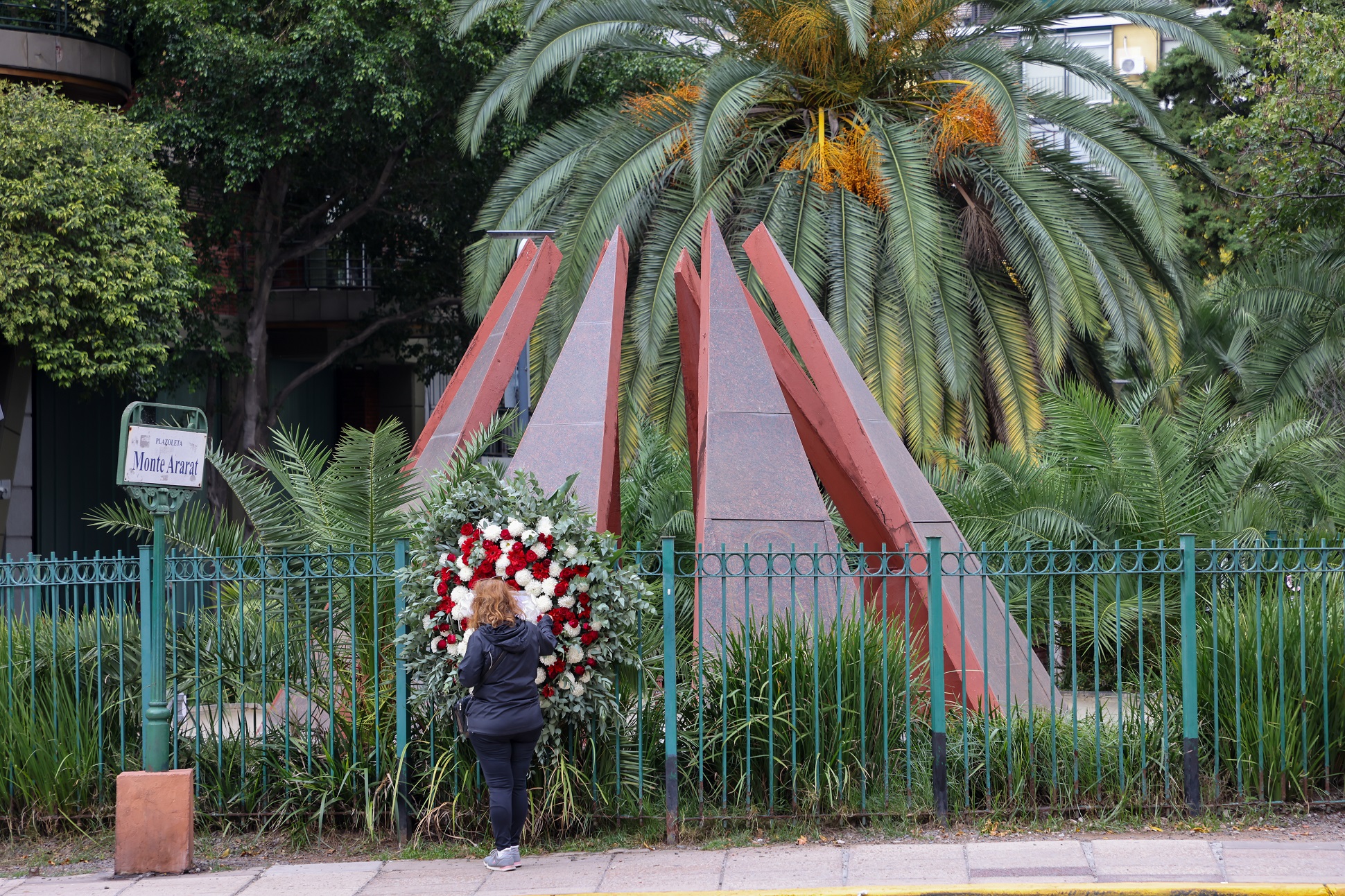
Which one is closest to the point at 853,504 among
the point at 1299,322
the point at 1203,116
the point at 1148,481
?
the point at 1148,481

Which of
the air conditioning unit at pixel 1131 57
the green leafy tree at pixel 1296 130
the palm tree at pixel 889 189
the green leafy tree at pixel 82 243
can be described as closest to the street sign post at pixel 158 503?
the palm tree at pixel 889 189

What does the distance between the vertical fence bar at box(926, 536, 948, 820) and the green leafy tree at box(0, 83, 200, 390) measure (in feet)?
44.0

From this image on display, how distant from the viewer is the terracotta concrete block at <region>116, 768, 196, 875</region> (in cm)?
664

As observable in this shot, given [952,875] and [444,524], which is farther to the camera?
[444,524]

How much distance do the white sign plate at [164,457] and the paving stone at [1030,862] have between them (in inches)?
169

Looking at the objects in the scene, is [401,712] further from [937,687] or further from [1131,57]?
[1131,57]

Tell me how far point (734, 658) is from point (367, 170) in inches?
715

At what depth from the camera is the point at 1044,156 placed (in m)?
15.0

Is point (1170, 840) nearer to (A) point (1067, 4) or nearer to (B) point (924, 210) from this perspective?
(B) point (924, 210)

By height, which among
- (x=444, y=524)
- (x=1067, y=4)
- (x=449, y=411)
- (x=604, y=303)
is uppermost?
(x=1067, y=4)

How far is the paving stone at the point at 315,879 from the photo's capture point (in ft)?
20.5

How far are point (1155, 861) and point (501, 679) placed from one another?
3.25 metres

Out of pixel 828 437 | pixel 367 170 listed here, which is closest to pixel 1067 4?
pixel 828 437

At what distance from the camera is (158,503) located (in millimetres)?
6762
